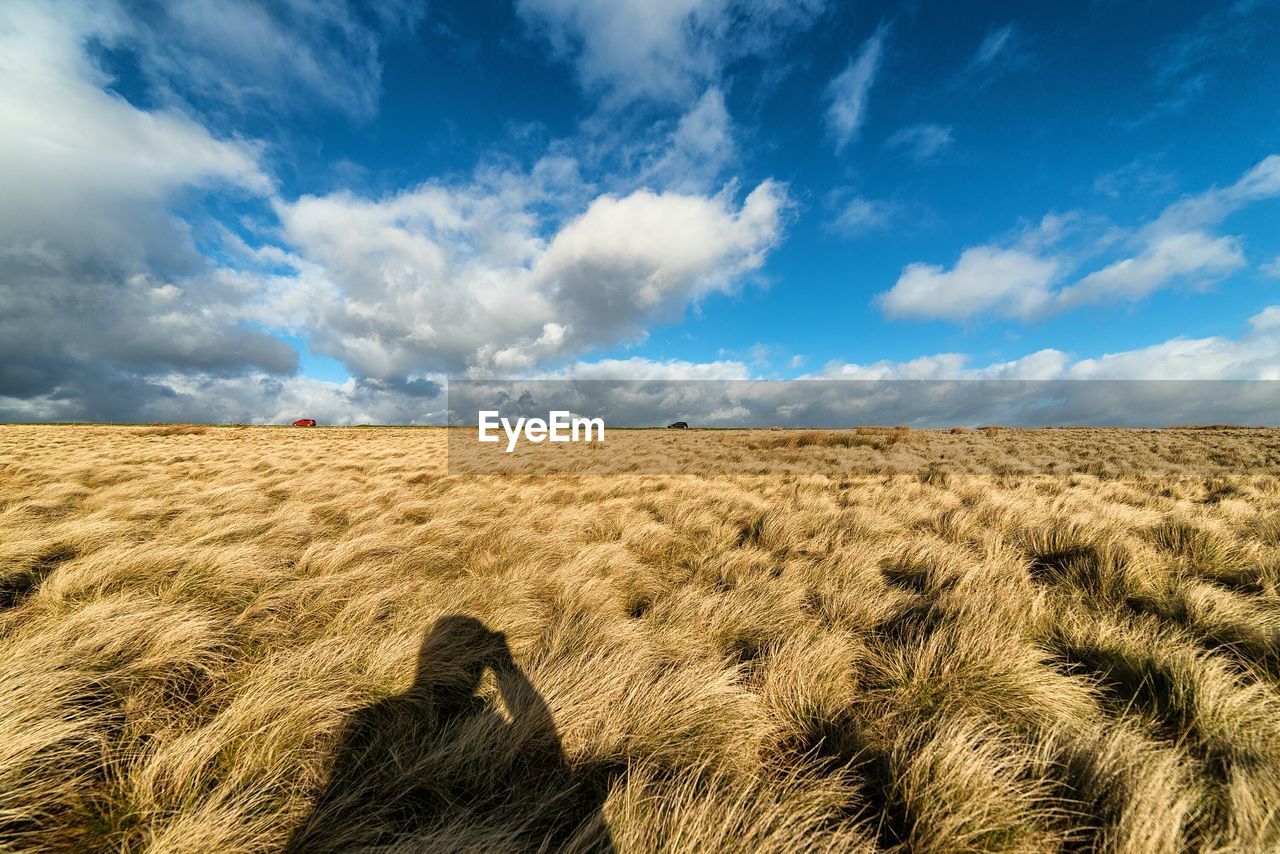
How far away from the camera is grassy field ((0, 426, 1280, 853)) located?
177 centimetres

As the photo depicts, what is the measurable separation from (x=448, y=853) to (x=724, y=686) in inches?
59.6

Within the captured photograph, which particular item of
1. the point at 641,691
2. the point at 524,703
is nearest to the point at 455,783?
the point at 524,703

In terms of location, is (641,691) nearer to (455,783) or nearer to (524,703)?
(524,703)

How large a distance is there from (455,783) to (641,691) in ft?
3.29

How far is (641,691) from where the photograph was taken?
8.36 feet

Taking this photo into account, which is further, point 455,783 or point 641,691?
point 641,691

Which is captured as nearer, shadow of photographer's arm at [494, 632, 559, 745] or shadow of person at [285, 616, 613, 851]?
shadow of person at [285, 616, 613, 851]

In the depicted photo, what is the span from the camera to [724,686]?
257cm

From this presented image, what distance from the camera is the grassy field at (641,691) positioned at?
1771mm

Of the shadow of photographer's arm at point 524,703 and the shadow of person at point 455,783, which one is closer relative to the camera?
the shadow of person at point 455,783

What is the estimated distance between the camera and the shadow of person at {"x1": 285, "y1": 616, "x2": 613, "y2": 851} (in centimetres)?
175

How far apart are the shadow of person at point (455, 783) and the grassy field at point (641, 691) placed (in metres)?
0.01

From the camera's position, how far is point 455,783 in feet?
6.66

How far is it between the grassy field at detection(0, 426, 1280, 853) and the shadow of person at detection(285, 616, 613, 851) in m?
0.01
